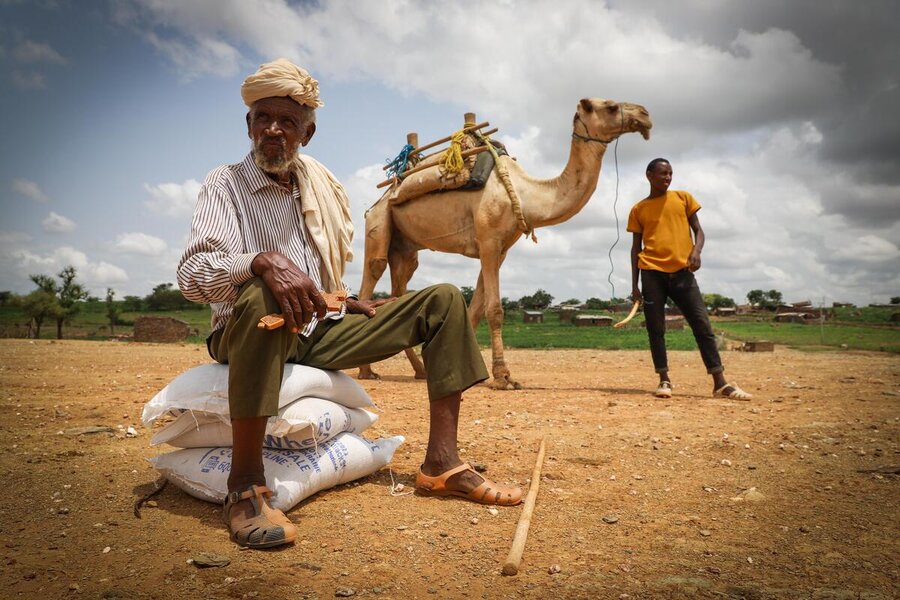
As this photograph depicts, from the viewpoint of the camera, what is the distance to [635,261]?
255 inches

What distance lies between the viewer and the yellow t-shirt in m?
6.16

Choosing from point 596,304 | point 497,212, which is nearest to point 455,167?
point 497,212

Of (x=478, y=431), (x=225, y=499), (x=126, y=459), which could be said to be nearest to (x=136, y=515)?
(x=225, y=499)

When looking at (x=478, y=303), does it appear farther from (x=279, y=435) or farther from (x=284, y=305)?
(x=284, y=305)

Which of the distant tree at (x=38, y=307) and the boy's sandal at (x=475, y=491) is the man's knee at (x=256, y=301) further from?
the distant tree at (x=38, y=307)

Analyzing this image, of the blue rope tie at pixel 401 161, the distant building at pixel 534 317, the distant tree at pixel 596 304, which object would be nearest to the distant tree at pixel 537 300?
the distant tree at pixel 596 304

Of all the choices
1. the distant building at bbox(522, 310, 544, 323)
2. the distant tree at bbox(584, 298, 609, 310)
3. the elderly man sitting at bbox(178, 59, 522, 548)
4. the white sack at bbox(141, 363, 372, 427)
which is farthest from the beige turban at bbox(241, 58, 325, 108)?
the distant tree at bbox(584, 298, 609, 310)

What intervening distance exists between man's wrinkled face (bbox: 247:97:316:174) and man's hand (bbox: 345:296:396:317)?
72cm

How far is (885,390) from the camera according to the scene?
6.01 meters

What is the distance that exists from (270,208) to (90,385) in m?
4.18

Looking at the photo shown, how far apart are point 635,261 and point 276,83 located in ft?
15.2

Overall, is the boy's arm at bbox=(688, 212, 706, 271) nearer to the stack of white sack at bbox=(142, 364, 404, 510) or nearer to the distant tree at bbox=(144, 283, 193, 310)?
the stack of white sack at bbox=(142, 364, 404, 510)

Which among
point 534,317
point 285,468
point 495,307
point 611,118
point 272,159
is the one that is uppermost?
point 611,118

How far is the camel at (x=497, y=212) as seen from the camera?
640cm
